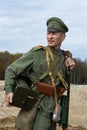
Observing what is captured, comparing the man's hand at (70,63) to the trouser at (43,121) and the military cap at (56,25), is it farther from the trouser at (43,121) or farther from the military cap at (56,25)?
the trouser at (43,121)

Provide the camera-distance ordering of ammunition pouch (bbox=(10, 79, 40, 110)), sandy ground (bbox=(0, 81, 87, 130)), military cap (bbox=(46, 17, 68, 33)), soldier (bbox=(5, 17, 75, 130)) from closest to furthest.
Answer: ammunition pouch (bbox=(10, 79, 40, 110)) → soldier (bbox=(5, 17, 75, 130)) → military cap (bbox=(46, 17, 68, 33)) → sandy ground (bbox=(0, 81, 87, 130))

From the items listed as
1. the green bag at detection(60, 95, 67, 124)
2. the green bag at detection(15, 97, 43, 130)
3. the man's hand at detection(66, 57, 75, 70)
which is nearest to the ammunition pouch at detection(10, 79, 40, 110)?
the green bag at detection(15, 97, 43, 130)

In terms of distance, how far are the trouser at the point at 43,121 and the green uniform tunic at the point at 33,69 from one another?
52 millimetres

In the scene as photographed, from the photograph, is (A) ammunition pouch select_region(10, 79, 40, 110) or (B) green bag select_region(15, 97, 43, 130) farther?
(B) green bag select_region(15, 97, 43, 130)

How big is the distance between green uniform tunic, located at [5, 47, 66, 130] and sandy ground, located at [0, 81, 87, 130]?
5452 mm

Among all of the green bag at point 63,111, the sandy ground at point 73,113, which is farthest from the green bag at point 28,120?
the sandy ground at point 73,113

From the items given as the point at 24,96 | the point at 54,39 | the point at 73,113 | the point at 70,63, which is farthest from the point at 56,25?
the point at 73,113

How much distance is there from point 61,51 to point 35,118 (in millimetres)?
842

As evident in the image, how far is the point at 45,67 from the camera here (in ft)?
20.3

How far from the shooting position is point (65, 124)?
20.8 ft

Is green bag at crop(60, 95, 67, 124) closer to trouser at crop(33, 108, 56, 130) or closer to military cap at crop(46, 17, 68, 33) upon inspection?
trouser at crop(33, 108, 56, 130)

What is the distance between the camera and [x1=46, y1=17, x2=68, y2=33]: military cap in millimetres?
6273

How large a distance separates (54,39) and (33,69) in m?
0.41

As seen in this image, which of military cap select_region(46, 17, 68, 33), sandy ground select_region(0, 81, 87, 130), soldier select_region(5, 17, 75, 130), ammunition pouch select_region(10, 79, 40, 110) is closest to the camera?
ammunition pouch select_region(10, 79, 40, 110)
